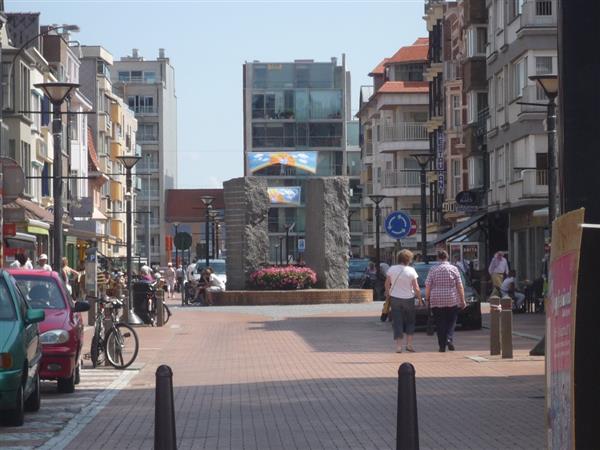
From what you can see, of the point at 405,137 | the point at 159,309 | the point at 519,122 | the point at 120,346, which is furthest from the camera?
the point at 405,137

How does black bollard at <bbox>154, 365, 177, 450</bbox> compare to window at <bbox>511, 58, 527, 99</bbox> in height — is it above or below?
below

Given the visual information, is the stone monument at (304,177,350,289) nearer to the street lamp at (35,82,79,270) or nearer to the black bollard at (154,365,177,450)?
the street lamp at (35,82,79,270)

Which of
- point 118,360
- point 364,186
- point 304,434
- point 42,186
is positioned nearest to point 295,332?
point 118,360

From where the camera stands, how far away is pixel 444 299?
25.3 metres

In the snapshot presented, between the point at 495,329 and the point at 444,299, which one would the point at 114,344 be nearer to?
the point at 495,329

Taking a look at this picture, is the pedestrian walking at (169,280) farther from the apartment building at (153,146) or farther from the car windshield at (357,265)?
the apartment building at (153,146)

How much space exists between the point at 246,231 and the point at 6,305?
137 ft

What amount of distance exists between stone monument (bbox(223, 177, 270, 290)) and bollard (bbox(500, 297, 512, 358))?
33.7 m

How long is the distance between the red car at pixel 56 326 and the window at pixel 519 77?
34056 millimetres

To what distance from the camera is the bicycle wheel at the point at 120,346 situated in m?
22.1

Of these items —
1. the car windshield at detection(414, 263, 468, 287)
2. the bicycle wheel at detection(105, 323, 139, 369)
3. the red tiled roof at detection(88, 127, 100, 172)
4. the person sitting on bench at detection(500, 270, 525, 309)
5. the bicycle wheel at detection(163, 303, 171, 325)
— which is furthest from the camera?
the red tiled roof at detection(88, 127, 100, 172)

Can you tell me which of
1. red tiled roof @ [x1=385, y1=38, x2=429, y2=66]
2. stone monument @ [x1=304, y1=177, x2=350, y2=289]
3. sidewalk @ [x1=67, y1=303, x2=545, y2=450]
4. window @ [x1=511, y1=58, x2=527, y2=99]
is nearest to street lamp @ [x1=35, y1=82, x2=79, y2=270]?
sidewalk @ [x1=67, y1=303, x2=545, y2=450]

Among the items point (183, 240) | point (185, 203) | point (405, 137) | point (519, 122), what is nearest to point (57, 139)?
point (519, 122)

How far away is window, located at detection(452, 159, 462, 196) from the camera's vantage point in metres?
72.9
